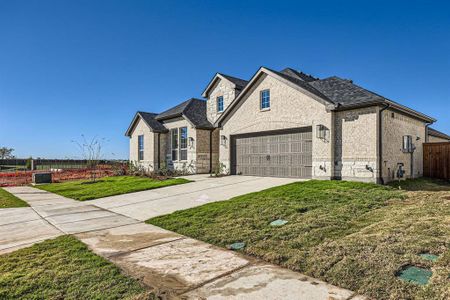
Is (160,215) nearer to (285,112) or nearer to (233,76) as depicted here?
(285,112)

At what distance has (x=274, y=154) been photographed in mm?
14391

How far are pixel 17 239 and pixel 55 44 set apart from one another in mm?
11535

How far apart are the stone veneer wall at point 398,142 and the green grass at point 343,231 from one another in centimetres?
302

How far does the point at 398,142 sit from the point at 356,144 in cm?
269

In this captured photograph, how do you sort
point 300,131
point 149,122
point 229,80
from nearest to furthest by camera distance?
point 300,131
point 229,80
point 149,122

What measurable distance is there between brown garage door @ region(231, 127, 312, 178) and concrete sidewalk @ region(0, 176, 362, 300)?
6383mm

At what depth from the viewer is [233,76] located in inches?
786

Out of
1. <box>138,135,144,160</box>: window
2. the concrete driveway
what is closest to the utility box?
<box>138,135,144,160</box>: window

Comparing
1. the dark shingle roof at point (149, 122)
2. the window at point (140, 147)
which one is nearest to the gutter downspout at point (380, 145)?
the dark shingle roof at point (149, 122)

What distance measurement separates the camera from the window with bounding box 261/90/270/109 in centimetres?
1457

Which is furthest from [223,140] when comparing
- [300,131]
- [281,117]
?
[300,131]

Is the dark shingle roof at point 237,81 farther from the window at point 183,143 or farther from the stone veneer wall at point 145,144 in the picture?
the stone veneer wall at point 145,144

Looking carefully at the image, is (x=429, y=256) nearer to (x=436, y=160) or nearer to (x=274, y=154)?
(x=274, y=154)

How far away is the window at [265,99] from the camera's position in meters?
14.6
